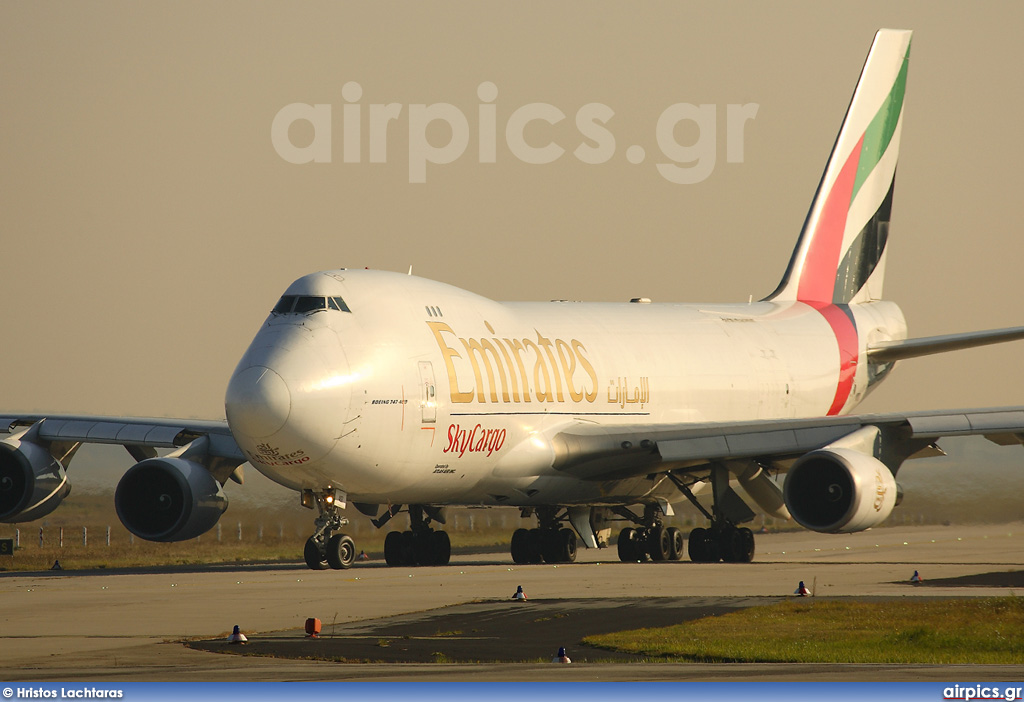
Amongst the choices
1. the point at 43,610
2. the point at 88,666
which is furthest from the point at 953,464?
the point at 88,666

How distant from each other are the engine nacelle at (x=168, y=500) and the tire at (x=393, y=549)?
10.0 ft

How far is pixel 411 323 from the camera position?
2555 cm

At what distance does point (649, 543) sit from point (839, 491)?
16.4 ft

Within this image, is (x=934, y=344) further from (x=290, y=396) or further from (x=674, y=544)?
(x=290, y=396)

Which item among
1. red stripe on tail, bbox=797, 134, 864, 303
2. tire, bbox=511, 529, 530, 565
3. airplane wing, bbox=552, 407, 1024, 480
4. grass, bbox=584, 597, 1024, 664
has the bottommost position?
grass, bbox=584, 597, 1024, 664

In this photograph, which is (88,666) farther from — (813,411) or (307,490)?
(813,411)

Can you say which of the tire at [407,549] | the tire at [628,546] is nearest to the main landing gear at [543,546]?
the tire at [628,546]

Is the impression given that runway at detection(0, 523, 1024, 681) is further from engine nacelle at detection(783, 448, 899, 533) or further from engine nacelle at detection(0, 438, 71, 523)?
engine nacelle at detection(0, 438, 71, 523)

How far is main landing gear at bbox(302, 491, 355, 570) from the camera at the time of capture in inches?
985

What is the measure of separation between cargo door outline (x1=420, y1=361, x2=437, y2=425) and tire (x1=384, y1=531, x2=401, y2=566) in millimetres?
3874

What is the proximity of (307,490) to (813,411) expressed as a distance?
1572cm

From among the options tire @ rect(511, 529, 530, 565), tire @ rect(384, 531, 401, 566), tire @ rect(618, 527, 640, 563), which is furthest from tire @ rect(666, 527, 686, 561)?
tire @ rect(384, 531, 401, 566)

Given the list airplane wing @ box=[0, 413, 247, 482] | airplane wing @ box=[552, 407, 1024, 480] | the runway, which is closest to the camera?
the runway

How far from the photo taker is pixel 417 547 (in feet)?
93.0
